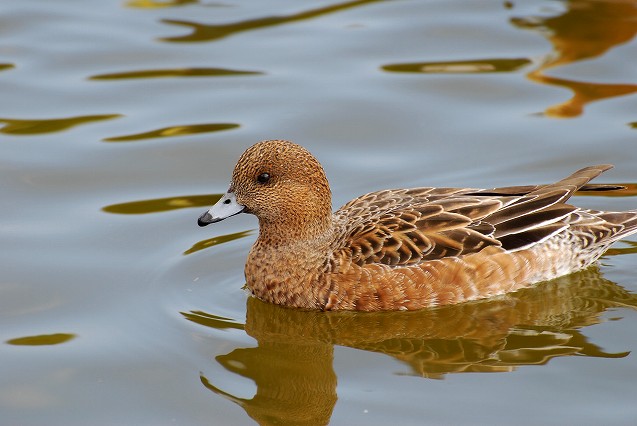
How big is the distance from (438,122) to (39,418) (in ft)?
17.9

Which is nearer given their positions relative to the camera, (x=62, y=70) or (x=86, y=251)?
(x=86, y=251)

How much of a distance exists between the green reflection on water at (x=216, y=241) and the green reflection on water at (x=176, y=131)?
1977 mm

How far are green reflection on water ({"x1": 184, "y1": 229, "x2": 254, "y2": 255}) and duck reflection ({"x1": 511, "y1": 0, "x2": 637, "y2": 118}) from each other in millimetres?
3691

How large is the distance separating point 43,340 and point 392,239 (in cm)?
241

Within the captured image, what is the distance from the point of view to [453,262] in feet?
27.5

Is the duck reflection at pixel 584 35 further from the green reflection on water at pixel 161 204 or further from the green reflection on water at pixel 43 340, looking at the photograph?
the green reflection on water at pixel 43 340

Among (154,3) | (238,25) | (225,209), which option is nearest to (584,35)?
(238,25)

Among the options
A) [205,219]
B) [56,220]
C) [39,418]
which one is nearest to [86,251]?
[56,220]

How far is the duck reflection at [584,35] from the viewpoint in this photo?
471 inches

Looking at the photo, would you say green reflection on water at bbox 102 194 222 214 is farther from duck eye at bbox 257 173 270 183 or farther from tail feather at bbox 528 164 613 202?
tail feather at bbox 528 164 613 202

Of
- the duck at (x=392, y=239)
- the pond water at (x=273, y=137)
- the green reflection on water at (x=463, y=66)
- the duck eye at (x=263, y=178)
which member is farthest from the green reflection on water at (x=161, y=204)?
the green reflection on water at (x=463, y=66)

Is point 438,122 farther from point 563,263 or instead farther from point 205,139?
point 563,263

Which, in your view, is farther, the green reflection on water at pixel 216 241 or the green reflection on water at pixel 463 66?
the green reflection on water at pixel 463 66

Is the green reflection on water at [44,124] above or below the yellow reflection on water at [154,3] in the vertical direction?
below
